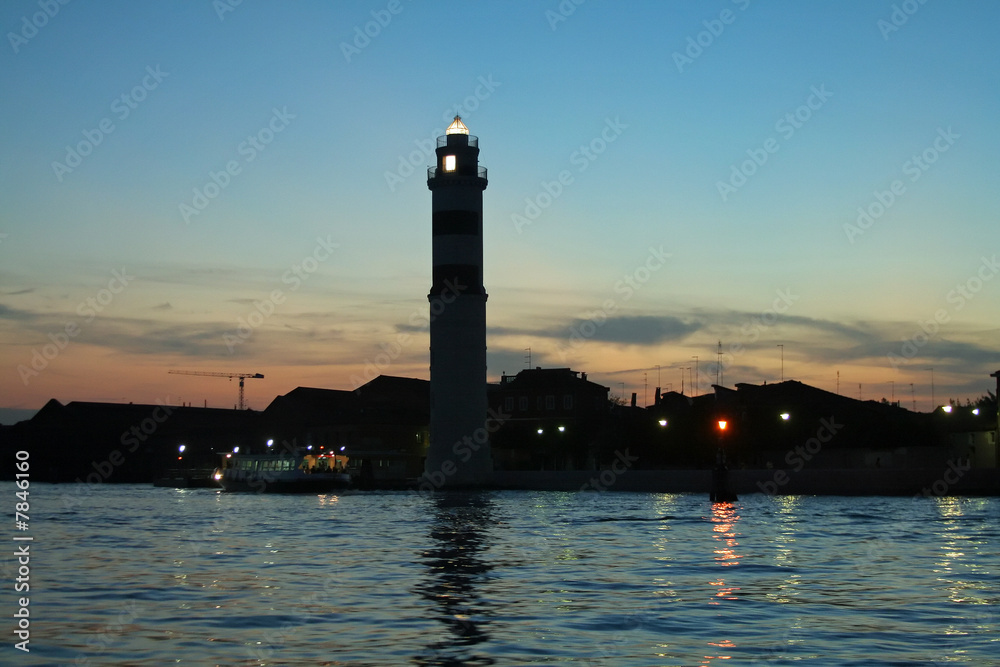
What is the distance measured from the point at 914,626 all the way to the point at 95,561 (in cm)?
1625

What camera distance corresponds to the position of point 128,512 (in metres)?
49.0

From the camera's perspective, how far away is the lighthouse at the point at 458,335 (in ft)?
242

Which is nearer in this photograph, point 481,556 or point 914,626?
point 914,626

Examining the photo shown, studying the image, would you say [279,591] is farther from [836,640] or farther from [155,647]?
[836,640]

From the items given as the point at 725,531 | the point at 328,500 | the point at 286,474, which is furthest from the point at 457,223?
the point at 725,531

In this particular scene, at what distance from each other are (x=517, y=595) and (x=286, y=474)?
219ft

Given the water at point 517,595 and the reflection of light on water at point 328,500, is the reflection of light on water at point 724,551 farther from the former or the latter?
the reflection of light on water at point 328,500

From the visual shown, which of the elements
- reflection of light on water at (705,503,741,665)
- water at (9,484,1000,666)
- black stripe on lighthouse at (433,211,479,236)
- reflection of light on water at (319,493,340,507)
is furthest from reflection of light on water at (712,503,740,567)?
black stripe on lighthouse at (433,211,479,236)

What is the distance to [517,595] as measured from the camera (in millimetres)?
18359

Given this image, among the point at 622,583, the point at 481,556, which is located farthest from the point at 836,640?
the point at 481,556

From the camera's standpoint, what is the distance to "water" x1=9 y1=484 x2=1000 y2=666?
43.7 feet

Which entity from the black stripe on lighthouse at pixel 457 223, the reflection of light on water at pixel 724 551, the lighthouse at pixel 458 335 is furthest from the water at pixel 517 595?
the black stripe on lighthouse at pixel 457 223

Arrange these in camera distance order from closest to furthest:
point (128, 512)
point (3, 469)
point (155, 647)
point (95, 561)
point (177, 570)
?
1. point (155, 647)
2. point (177, 570)
3. point (95, 561)
4. point (128, 512)
5. point (3, 469)

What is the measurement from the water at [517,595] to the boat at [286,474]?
45159 millimetres
